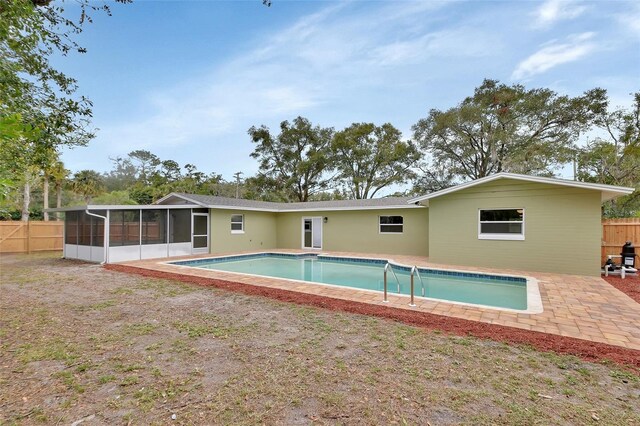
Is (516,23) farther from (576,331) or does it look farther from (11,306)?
(11,306)

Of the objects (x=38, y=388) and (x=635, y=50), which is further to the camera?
(x=635, y=50)

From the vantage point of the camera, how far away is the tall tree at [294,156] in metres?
29.5

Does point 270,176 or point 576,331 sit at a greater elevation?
point 270,176

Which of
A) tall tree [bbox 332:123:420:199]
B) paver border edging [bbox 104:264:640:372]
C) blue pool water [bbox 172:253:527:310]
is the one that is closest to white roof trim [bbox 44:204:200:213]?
blue pool water [bbox 172:253:527:310]

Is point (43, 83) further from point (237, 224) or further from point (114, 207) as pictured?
point (237, 224)

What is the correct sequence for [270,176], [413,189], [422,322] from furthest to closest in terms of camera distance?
[270,176]
[413,189]
[422,322]

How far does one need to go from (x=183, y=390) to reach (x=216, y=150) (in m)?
27.7

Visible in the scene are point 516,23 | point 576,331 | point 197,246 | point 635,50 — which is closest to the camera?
point 576,331

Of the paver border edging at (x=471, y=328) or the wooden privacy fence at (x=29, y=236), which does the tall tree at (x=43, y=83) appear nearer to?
the paver border edging at (x=471, y=328)

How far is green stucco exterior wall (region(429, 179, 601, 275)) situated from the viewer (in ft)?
28.9

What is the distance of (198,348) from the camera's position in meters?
3.84

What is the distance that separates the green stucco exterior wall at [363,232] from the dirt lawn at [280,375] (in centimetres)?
931

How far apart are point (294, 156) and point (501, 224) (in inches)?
884

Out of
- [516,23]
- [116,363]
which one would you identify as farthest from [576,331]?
[516,23]
